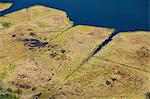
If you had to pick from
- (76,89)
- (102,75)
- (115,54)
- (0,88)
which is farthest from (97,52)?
(0,88)

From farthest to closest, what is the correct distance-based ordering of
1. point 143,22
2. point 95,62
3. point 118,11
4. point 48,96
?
point 118,11 < point 143,22 < point 95,62 < point 48,96

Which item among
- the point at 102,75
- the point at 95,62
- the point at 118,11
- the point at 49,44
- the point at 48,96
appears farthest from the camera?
the point at 118,11

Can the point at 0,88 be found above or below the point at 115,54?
below

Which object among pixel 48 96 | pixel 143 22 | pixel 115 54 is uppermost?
pixel 143 22

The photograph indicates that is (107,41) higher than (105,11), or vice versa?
(105,11)

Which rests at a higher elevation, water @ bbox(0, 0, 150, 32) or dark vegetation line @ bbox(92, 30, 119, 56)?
water @ bbox(0, 0, 150, 32)

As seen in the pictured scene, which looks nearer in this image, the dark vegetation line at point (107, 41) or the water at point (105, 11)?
the dark vegetation line at point (107, 41)

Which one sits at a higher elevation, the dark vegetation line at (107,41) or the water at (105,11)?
the water at (105,11)

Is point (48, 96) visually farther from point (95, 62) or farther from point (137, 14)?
point (137, 14)
